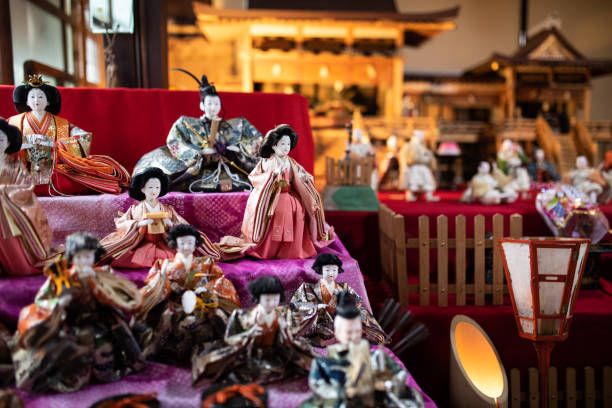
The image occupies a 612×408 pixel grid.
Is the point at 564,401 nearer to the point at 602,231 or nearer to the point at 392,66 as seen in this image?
the point at 602,231

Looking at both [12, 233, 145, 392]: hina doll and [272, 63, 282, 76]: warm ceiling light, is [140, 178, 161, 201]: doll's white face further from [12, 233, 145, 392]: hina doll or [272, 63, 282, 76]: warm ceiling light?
[272, 63, 282, 76]: warm ceiling light

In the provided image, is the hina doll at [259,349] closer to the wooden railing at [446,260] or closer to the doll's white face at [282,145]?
the doll's white face at [282,145]

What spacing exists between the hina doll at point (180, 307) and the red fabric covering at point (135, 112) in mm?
1678

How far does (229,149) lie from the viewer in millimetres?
3199

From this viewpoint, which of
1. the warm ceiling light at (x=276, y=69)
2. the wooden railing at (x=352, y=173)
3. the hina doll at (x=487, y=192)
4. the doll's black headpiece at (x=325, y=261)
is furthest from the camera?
the warm ceiling light at (x=276, y=69)

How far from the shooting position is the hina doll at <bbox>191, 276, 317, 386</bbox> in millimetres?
1882

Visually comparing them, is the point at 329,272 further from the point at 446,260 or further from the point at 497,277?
the point at 497,277

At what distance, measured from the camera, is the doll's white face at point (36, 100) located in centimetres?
271

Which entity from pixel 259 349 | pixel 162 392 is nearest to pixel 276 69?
pixel 259 349

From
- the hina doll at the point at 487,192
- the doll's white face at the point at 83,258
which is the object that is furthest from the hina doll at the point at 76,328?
the hina doll at the point at 487,192

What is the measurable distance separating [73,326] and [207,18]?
907 cm

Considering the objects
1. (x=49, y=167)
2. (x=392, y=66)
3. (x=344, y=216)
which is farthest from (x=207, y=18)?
(x=49, y=167)

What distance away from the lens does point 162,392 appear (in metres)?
1.82

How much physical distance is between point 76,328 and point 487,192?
4.97 m
